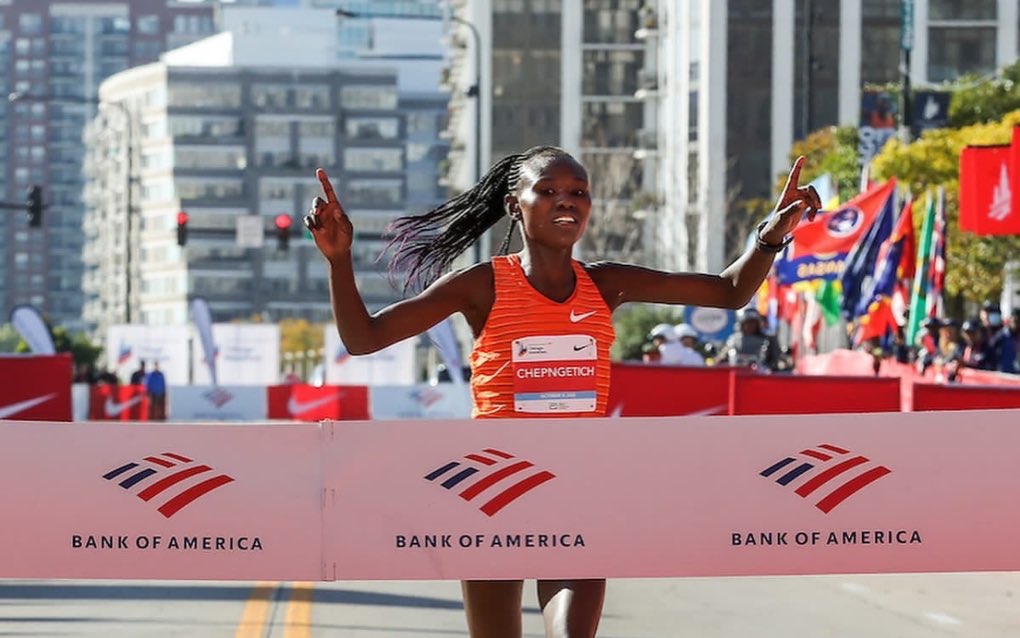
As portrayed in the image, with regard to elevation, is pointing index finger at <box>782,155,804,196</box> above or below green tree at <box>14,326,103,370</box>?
above

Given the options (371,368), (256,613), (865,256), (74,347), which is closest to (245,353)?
(371,368)

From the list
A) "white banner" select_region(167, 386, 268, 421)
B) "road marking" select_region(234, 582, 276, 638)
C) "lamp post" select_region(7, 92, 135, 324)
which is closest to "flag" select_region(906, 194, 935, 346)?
"road marking" select_region(234, 582, 276, 638)

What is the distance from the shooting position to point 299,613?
12.2m

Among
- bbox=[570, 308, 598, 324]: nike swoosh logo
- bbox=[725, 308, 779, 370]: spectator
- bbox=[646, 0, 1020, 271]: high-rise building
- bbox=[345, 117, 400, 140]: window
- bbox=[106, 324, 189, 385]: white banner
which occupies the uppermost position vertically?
bbox=[345, 117, 400, 140]: window

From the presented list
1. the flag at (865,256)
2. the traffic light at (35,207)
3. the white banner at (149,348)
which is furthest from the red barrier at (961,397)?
the white banner at (149,348)

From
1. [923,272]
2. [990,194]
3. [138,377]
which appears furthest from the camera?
[138,377]

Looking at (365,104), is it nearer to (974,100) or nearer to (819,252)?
(974,100)

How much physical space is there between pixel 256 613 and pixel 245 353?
3983 cm

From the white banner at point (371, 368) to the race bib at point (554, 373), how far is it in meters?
41.9

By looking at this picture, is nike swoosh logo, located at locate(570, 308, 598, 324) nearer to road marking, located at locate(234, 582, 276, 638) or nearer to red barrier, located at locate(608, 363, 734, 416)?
road marking, located at locate(234, 582, 276, 638)

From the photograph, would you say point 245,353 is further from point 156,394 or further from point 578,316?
point 578,316

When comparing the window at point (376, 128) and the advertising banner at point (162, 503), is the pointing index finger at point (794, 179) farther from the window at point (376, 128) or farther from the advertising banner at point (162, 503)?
the window at point (376, 128)

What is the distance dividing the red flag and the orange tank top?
739 inches

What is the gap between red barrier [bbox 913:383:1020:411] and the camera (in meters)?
16.4
